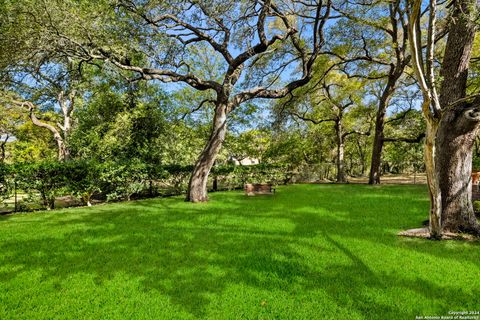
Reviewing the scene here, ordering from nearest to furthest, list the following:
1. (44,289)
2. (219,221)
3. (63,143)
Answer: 1. (44,289)
2. (219,221)
3. (63,143)

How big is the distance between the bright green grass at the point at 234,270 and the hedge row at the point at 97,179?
117 inches

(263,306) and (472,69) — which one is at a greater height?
(472,69)

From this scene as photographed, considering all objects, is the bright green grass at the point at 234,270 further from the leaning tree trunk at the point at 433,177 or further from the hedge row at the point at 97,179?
the hedge row at the point at 97,179

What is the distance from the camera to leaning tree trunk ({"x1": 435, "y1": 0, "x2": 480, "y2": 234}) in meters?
5.95

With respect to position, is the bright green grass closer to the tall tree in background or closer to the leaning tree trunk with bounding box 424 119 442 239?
the leaning tree trunk with bounding box 424 119 442 239

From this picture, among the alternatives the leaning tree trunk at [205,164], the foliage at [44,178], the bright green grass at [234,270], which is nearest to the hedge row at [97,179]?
the foliage at [44,178]

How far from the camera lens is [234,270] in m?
4.36

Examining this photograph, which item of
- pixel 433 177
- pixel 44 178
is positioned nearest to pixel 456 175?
pixel 433 177

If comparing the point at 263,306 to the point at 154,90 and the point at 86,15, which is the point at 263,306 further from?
the point at 154,90

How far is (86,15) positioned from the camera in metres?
8.80

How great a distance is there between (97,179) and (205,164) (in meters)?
4.81

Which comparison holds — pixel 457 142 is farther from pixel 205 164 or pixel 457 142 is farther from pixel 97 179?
pixel 97 179

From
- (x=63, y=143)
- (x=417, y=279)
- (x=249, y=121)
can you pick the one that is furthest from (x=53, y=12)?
(x=249, y=121)

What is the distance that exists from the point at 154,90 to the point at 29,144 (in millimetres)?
18011
